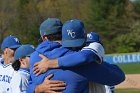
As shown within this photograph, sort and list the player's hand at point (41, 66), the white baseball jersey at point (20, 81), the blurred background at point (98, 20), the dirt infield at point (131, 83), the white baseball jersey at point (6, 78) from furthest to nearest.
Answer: the blurred background at point (98, 20), the dirt infield at point (131, 83), the white baseball jersey at point (6, 78), the white baseball jersey at point (20, 81), the player's hand at point (41, 66)

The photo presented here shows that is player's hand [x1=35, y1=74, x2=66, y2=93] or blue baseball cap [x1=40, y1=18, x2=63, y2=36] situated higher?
blue baseball cap [x1=40, y1=18, x2=63, y2=36]

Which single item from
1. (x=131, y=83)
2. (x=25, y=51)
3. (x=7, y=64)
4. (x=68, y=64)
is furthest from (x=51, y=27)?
(x=131, y=83)

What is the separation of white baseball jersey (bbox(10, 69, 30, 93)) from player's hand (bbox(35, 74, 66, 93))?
1.39 metres

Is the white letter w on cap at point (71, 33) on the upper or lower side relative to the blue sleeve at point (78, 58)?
upper

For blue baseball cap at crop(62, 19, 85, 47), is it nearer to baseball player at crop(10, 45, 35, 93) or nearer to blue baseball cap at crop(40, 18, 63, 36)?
blue baseball cap at crop(40, 18, 63, 36)

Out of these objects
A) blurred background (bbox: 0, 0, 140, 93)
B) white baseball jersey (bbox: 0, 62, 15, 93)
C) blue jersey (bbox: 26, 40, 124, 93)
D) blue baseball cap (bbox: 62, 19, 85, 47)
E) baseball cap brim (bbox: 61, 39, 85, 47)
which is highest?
blue baseball cap (bbox: 62, 19, 85, 47)

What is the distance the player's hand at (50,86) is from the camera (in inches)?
133

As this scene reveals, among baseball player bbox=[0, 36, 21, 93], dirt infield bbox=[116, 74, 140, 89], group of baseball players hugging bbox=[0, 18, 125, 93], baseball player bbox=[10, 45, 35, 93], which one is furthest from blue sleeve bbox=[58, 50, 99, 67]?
dirt infield bbox=[116, 74, 140, 89]

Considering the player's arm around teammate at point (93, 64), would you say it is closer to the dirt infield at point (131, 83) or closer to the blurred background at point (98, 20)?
the dirt infield at point (131, 83)

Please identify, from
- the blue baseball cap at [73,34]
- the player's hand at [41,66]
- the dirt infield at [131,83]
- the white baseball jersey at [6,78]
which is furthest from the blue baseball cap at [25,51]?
the dirt infield at [131,83]

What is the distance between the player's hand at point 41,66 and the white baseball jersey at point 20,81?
137 centimetres

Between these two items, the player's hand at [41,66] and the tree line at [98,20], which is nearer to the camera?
the player's hand at [41,66]

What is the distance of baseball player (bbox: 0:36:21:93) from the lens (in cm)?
583

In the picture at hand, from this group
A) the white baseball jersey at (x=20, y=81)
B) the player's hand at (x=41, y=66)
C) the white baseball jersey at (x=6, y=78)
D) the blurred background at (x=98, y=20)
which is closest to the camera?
the player's hand at (x=41, y=66)
